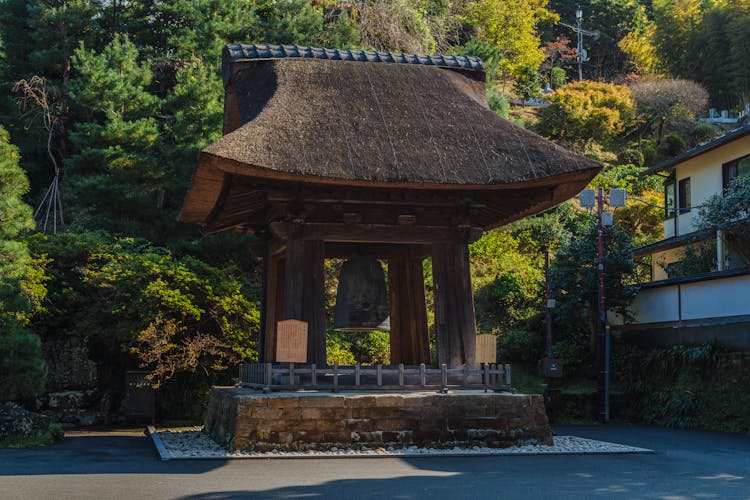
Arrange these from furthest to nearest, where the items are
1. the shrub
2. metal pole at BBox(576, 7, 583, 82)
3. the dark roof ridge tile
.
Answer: metal pole at BBox(576, 7, 583, 82)
the shrub
the dark roof ridge tile

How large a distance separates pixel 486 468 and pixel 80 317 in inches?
539

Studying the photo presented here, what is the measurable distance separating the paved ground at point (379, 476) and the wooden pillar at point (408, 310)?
173 inches

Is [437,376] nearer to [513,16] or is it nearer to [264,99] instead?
[264,99]

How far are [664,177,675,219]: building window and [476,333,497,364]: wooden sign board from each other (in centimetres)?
1718

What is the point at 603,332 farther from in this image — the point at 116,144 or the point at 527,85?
the point at 527,85

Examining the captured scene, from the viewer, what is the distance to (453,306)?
605 inches

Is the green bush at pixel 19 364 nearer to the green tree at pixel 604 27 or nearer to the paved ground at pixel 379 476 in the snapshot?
the paved ground at pixel 379 476

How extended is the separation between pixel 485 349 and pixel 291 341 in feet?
11.4

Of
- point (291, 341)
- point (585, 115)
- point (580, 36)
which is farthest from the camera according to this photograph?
point (580, 36)

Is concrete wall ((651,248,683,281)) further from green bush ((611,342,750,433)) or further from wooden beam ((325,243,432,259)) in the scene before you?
wooden beam ((325,243,432,259))

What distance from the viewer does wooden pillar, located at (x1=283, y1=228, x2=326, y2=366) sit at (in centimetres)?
1473

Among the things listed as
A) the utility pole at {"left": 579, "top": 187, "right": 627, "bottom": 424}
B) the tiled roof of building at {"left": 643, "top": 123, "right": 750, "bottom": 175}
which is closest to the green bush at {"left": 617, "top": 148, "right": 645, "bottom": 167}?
the tiled roof of building at {"left": 643, "top": 123, "right": 750, "bottom": 175}

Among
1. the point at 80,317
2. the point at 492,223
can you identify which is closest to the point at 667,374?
the point at 492,223

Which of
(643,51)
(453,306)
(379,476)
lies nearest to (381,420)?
(453,306)
